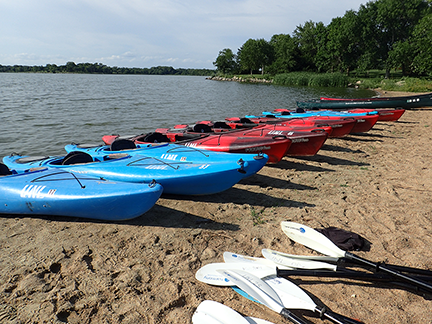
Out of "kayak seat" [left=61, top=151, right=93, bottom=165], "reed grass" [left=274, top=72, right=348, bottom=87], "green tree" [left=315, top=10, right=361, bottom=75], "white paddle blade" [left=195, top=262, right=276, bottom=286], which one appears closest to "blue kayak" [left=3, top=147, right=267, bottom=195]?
"kayak seat" [left=61, top=151, right=93, bottom=165]

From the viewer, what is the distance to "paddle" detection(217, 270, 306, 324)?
7.81 feet

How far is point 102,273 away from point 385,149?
317 inches

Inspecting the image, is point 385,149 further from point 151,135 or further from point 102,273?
point 102,273

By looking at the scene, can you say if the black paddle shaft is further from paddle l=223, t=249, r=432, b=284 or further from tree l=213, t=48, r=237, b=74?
tree l=213, t=48, r=237, b=74

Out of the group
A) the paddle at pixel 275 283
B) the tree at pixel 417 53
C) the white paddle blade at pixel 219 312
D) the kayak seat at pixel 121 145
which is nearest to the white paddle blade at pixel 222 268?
the paddle at pixel 275 283

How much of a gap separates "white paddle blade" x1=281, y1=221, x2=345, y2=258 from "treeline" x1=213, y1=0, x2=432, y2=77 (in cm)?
3802

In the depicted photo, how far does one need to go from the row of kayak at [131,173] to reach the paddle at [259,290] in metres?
1.61

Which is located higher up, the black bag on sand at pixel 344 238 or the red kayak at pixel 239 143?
the red kayak at pixel 239 143

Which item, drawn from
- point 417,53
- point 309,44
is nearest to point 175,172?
point 417,53

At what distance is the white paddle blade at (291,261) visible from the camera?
2.99 metres

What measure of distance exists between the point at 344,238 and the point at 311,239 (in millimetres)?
473

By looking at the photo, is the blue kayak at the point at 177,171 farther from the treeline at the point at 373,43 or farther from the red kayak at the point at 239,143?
the treeline at the point at 373,43

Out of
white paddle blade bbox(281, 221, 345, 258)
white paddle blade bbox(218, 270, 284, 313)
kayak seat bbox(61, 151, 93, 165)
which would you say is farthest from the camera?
kayak seat bbox(61, 151, 93, 165)

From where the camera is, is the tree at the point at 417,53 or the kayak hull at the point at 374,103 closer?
the kayak hull at the point at 374,103
